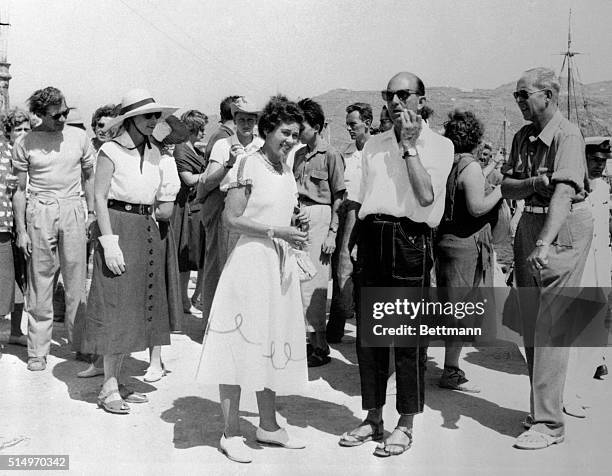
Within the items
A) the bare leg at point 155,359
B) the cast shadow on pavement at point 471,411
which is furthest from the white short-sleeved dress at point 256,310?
the bare leg at point 155,359

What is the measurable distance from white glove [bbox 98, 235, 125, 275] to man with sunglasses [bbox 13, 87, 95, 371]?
1246mm

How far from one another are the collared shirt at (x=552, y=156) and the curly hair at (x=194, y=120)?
380 centimetres

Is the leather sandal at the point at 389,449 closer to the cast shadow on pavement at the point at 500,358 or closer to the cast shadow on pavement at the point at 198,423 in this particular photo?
the cast shadow on pavement at the point at 198,423

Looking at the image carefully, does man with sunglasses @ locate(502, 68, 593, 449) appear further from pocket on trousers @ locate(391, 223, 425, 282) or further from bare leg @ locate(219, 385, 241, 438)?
bare leg @ locate(219, 385, 241, 438)

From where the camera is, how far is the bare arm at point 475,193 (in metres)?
4.57

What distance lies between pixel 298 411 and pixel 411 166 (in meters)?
1.73

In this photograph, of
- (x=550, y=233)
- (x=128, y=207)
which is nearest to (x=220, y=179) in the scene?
(x=128, y=207)

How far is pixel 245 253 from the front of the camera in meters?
3.58

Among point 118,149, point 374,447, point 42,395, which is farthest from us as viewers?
point 42,395

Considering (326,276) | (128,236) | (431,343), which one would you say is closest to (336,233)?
(326,276)

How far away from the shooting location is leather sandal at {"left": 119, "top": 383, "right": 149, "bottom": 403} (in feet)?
14.7

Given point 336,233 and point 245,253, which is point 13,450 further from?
point 336,233

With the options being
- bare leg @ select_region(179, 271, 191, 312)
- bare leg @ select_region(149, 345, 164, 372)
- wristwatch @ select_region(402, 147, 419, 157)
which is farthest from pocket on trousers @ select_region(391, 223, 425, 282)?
bare leg @ select_region(179, 271, 191, 312)

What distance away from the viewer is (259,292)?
140 inches
